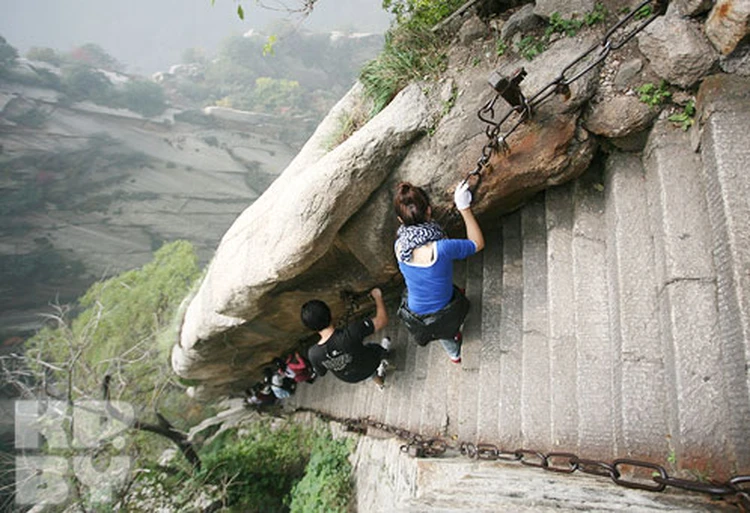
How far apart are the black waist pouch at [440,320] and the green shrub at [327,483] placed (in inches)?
118

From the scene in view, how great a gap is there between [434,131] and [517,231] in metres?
1.22

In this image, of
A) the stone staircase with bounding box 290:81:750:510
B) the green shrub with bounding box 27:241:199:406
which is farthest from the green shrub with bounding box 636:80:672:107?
the green shrub with bounding box 27:241:199:406

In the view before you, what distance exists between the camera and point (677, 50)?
2.19 m

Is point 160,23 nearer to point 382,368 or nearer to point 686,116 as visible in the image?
point 382,368

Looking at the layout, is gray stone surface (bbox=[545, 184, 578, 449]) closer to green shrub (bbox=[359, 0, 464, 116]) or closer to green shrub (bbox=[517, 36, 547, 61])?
green shrub (bbox=[517, 36, 547, 61])

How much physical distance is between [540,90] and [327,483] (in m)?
5.20

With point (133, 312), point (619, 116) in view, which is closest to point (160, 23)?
point (133, 312)

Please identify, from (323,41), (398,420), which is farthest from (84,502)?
(323,41)

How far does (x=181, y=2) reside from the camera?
8594cm

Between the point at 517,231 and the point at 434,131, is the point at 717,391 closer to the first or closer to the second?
the point at 517,231

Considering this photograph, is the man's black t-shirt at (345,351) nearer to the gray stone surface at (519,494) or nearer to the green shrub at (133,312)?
the gray stone surface at (519,494)

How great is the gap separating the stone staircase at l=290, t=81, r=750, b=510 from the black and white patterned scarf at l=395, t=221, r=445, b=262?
0.83 m

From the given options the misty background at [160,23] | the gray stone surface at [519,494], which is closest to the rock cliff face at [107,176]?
the gray stone surface at [519,494]

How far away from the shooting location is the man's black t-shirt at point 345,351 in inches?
144
